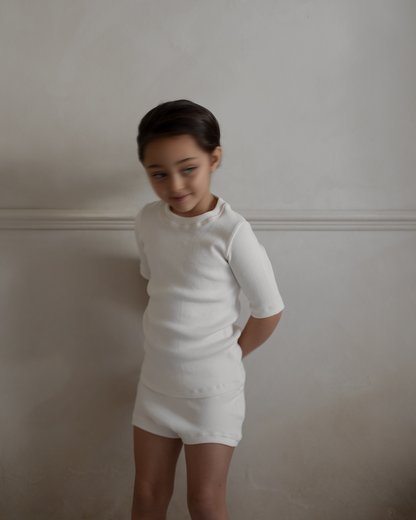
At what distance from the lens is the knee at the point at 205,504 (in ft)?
3.03

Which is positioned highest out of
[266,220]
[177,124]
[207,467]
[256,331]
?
[177,124]

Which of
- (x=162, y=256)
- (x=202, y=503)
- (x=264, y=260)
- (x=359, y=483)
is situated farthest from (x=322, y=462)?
(x=162, y=256)

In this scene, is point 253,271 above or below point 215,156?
below

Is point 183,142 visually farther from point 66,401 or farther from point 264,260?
point 66,401

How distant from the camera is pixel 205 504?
36.4 inches

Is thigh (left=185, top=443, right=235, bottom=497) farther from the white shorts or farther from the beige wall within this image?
the beige wall

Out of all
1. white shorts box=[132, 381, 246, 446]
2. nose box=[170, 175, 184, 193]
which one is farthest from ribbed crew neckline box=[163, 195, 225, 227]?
white shorts box=[132, 381, 246, 446]

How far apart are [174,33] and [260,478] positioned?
4.62ft

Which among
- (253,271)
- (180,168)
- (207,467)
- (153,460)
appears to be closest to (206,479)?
(207,467)

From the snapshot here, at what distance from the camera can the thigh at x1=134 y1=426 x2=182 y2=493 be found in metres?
0.99

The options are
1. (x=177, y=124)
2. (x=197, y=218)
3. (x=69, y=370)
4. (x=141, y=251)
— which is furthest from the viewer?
(x=69, y=370)

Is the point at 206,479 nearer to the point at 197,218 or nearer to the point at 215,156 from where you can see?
the point at 197,218

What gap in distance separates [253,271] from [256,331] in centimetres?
18

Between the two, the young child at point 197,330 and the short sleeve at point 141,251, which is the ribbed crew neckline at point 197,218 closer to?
the young child at point 197,330
